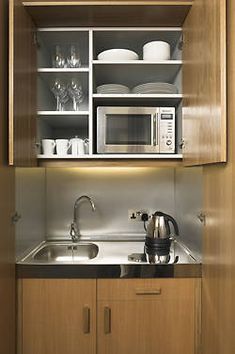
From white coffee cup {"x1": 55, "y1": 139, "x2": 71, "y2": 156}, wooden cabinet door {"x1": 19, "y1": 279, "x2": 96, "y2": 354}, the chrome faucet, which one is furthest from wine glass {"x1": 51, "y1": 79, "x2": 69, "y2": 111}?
wooden cabinet door {"x1": 19, "y1": 279, "x2": 96, "y2": 354}

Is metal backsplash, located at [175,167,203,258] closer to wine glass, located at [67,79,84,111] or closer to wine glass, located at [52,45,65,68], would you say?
wine glass, located at [67,79,84,111]

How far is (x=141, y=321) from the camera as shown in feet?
4.62

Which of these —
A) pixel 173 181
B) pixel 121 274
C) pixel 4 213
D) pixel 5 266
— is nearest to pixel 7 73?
pixel 4 213

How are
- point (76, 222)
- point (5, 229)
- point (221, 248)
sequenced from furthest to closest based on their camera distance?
point (76, 222)
point (5, 229)
point (221, 248)

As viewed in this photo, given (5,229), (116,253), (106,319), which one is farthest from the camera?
(116,253)

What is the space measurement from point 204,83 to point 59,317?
4.06ft

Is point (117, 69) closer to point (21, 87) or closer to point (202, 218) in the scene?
point (21, 87)

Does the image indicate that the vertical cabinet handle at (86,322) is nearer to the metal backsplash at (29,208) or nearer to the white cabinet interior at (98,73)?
the metal backsplash at (29,208)

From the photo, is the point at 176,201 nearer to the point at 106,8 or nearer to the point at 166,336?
the point at 166,336

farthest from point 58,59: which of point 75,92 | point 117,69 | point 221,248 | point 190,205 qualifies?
point 221,248

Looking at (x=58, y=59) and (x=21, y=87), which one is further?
(x=58, y=59)

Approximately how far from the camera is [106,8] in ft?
4.67

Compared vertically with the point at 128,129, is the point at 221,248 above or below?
below

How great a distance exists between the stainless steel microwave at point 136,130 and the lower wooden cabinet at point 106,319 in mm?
672
